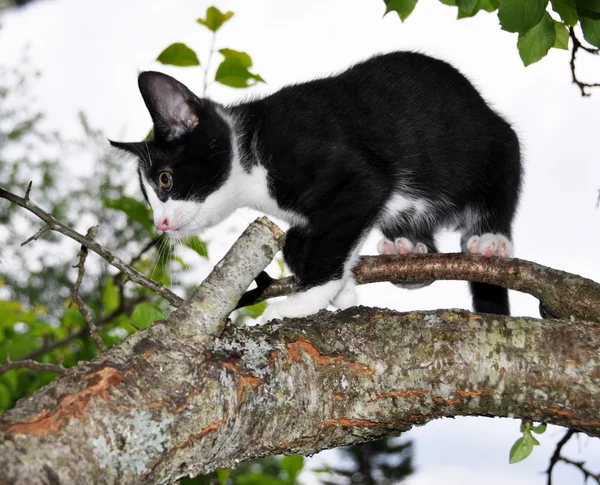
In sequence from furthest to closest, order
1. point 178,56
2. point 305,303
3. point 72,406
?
point 178,56, point 305,303, point 72,406

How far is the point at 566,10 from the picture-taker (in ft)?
6.16

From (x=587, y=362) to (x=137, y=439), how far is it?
102 cm

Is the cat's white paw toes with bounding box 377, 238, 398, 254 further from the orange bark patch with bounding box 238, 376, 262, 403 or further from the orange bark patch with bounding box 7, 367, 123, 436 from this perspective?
the orange bark patch with bounding box 7, 367, 123, 436

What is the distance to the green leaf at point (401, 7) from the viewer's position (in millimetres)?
2137

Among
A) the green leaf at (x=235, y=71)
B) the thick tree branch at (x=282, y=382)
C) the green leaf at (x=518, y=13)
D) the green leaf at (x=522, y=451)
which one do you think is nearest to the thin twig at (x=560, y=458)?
the green leaf at (x=522, y=451)

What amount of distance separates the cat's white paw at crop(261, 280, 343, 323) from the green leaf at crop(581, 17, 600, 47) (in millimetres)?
1108

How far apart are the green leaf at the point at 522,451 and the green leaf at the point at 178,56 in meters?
1.70

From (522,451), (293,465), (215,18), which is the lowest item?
(522,451)

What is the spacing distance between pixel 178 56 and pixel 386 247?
4.27 feet

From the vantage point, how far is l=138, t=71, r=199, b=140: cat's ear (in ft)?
7.73

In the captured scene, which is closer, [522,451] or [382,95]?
[522,451]

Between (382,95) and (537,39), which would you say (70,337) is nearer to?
(382,95)

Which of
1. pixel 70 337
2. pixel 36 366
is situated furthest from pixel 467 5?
pixel 70 337

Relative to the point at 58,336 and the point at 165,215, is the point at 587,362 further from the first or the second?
the point at 58,336
